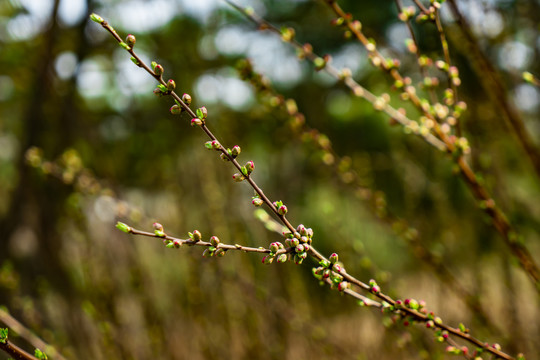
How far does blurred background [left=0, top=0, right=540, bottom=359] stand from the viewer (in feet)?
3.69

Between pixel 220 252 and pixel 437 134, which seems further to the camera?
pixel 437 134

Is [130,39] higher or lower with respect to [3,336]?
higher

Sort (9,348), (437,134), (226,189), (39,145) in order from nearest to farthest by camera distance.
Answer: (9,348)
(437,134)
(39,145)
(226,189)

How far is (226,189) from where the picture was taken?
174cm

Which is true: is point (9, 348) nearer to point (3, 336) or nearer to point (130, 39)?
point (3, 336)

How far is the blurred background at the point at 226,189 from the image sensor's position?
113cm

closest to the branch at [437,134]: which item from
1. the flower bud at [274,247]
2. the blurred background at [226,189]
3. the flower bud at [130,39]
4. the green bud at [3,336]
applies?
the blurred background at [226,189]

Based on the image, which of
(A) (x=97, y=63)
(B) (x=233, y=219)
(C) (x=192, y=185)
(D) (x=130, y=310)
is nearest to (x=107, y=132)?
(A) (x=97, y=63)

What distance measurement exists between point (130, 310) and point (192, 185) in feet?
2.43

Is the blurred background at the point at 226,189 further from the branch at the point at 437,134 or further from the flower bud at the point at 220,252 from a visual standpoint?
the flower bud at the point at 220,252

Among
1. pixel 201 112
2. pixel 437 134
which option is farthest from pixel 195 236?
pixel 437 134

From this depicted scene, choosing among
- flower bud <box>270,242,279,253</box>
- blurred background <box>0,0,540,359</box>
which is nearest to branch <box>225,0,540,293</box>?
blurred background <box>0,0,540,359</box>

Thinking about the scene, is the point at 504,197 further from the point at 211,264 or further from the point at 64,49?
the point at 64,49

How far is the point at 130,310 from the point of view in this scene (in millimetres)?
2186
